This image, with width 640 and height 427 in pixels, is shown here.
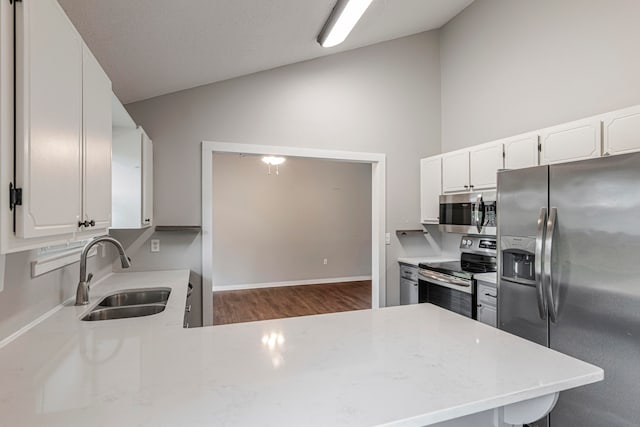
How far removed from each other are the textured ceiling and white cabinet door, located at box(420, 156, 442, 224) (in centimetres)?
156

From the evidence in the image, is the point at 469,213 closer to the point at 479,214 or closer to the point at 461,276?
the point at 479,214

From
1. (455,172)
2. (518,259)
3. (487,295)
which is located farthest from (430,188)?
(518,259)

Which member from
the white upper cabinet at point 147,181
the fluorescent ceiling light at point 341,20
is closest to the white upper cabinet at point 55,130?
the white upper cabinet at point 147,181

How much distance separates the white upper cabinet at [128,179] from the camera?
2.40 meters

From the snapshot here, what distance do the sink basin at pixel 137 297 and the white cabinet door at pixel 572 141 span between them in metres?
3.08

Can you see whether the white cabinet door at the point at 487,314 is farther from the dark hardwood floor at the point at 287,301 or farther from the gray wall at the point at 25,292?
the gray wall at the point at 25,292

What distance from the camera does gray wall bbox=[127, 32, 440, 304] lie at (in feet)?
10.3

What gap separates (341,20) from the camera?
2.47 metres

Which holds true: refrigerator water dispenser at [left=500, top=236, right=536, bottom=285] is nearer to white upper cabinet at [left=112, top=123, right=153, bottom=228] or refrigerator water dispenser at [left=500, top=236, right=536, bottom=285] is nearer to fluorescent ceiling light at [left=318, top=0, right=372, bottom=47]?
fluorescent ceiling light at [left=318, top=0, right=372, bottom=47]

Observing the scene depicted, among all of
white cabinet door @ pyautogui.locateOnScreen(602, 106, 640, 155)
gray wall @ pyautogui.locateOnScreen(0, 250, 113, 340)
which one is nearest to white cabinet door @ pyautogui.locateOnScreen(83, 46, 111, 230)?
gray wall @ pyautogui.locateOnScreen(0, 250, 113, 340)

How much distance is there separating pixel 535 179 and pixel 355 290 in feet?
14.7

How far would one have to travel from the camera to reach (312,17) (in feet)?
8.19

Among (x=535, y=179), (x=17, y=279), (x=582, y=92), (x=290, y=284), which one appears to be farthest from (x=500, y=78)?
(x=290, y=284)

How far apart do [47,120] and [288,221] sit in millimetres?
5548
